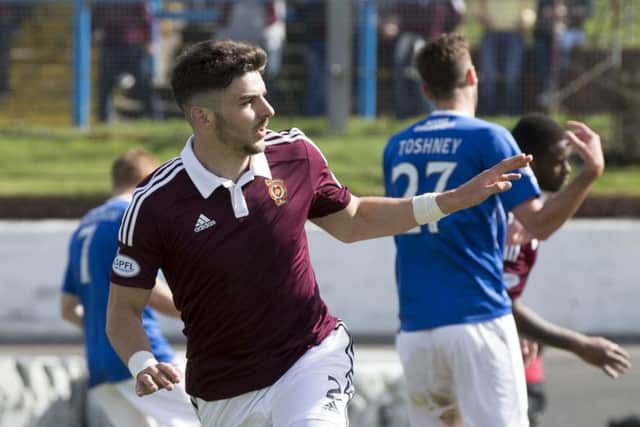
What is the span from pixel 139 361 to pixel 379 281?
7963mm

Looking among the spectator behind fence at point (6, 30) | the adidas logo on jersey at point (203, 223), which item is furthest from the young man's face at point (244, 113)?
the spectator behind fence at point (6, 30)

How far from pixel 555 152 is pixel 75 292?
2.53m

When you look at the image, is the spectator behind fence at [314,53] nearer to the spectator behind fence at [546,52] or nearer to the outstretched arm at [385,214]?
the spectator behind fence at [546,52]

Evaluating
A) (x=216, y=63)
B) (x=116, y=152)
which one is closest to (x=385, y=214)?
(x=216, y=63)

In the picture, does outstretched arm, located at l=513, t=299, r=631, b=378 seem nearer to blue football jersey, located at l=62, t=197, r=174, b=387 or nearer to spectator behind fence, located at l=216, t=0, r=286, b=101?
blue football jersey, located at l=62, t=197, r=174, b=387

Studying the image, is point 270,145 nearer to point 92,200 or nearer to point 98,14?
point 92,200

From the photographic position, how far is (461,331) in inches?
236

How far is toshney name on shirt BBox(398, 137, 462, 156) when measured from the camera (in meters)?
6.04

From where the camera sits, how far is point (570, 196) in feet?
19.1

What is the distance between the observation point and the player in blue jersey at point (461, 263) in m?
5.92

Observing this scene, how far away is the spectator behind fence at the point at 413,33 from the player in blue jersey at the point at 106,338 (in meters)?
8.87

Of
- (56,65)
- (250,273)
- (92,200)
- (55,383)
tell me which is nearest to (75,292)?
(55,383)

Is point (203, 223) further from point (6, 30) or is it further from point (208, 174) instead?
point (6, 30)

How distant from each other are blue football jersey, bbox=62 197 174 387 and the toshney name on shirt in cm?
148
